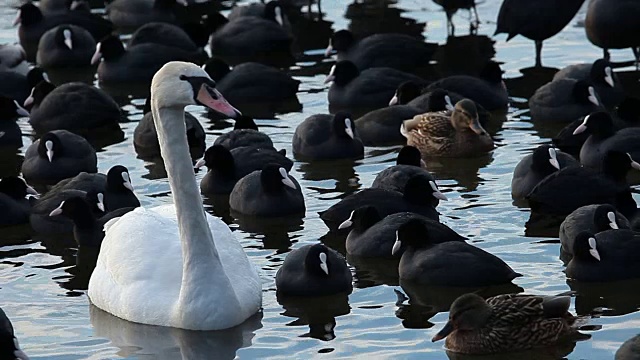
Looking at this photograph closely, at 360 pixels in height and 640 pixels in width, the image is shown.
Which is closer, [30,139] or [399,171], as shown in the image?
[399,171]

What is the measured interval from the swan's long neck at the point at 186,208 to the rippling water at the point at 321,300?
0.47 m

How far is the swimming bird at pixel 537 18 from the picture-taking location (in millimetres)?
19984

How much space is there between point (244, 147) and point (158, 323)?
4.55 m

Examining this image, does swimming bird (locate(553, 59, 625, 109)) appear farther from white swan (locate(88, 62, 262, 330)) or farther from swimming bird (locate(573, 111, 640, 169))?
white swan (locate(88, 62, 262, 330))

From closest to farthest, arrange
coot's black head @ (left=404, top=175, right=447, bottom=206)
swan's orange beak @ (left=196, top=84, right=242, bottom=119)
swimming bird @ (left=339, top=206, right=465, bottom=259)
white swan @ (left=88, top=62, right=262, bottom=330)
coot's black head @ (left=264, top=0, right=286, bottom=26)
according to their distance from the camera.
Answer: swan's orange beak @ (left=196, top=84, right=242, bottom=119) → white swan @ (left=88, top=62, right=262, bottom=330) → swimming bird @ (left=339, top=206, right=465, bottom=259) → coot's black head @ (left=404, top=175, right=447, bottom=206) → coot's black head @ (left=264, top=0, right=286, bottom=26)

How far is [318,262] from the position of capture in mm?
11711

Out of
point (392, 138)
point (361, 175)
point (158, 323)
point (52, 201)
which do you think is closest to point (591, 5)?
point (392, 138)

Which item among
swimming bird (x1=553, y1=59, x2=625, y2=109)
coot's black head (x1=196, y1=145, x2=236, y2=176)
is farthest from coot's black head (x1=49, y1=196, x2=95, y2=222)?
swimming bird (x1=553, y1=59, x2=625, y2=109)

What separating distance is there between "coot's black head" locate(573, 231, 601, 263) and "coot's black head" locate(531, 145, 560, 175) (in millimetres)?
2507

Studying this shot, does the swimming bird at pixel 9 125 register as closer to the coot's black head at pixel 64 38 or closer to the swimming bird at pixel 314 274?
the coot's black head at pixel 64 38

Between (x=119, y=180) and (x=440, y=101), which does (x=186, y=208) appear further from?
(x=440, y=101)

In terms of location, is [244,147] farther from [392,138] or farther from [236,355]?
[236,355]

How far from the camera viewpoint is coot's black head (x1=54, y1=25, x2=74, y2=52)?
2103cm

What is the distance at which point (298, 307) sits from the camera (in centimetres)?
1172
